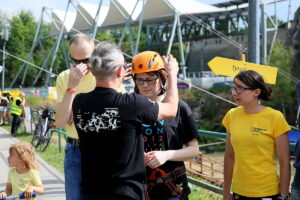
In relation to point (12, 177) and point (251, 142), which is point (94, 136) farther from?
point (12, 177)

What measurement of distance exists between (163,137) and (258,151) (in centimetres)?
62

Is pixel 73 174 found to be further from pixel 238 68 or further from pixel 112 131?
pixel 238 68

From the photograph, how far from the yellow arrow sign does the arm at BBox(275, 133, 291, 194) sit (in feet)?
1.92

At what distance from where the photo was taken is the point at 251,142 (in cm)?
278

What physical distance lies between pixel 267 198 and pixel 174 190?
60 centimetres

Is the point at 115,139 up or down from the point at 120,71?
down

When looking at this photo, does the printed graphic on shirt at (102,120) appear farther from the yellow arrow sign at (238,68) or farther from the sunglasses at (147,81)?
the yellow arrow sign at (238,68)

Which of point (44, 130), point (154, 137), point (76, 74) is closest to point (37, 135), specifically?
point (44, 130)

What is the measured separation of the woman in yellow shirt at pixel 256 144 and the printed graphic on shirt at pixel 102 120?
985mm

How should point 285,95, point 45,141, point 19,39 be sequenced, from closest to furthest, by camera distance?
point 45,141 → point 285,95 → point 19,39

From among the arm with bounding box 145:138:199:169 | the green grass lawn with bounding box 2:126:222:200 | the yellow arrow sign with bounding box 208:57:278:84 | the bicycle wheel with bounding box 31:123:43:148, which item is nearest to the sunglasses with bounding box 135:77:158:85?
the arm with bounding box 145:138:199:169

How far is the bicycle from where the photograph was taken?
11.1 meters

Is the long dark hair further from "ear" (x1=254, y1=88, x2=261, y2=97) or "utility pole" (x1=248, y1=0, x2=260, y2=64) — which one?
"utility pole" (x1=248, y1=0, x2=260, y2=64)

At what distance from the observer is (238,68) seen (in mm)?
3232
